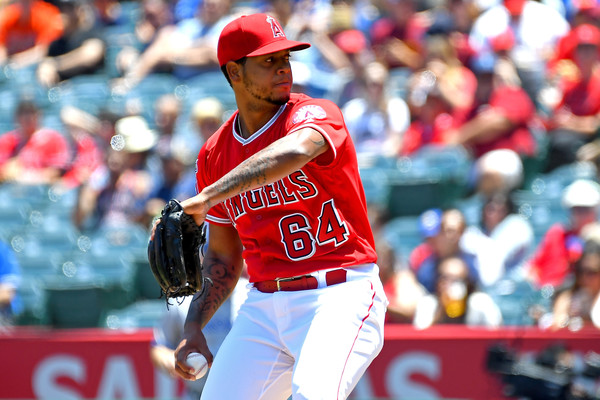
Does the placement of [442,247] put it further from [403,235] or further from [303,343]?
[303,343]

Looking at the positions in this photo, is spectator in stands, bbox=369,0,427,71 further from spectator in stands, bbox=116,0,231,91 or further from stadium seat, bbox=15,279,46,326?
stadium seat, bbox=15,279,46,326

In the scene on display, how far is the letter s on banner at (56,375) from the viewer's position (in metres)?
7.07

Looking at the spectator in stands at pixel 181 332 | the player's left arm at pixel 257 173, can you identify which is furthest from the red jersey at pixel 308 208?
the spectator in stands at pixel 181 332

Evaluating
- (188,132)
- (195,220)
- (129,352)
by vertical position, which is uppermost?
(195,220)

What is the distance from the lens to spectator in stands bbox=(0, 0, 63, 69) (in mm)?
11539

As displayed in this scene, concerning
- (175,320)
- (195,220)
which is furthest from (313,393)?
(175,320)

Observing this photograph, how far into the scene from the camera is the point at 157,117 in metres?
9.84

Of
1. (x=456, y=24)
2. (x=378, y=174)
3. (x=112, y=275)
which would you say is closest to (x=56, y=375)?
(x=112, y=275)

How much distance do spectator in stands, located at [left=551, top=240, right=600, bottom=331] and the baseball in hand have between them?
127 inches

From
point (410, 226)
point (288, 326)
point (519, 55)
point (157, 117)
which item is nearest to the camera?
point (288, 326)

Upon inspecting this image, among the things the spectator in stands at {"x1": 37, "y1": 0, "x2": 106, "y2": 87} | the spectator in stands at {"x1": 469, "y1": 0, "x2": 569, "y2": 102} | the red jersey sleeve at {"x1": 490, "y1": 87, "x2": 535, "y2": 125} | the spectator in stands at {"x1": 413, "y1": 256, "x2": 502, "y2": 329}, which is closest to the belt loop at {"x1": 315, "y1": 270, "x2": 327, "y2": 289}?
the spectator in stands at {"x1": 413, "y1": 256, "x2": 502, "y2": 329}

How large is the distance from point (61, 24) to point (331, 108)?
8511 mm

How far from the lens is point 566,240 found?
7.16m

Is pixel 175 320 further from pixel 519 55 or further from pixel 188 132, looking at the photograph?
pixel 519 55
